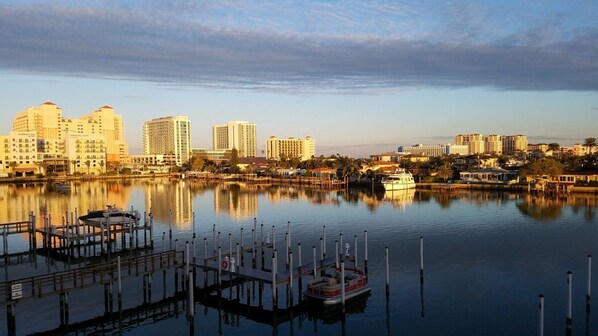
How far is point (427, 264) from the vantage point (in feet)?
112

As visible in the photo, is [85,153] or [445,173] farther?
[85,153]

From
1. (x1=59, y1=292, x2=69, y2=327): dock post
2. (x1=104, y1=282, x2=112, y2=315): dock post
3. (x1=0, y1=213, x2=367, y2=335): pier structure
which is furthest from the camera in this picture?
(x1=104, y1=282, x2=112, y2=315): dock post

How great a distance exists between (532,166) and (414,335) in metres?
80.3

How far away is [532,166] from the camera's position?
92.1 meters

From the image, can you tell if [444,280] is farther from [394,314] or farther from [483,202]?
[483,202]

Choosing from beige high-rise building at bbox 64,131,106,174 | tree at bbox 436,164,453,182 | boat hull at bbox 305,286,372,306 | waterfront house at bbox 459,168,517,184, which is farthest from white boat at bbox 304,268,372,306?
beige high-rise building at bbox 64,131,106,174

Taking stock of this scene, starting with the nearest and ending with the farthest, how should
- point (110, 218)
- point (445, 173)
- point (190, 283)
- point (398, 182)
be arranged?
point (190, 283) → point (110, 218) → point (398, 182) → point (445, 173)

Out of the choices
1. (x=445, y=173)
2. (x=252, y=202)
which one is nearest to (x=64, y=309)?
(x=252, y=202)

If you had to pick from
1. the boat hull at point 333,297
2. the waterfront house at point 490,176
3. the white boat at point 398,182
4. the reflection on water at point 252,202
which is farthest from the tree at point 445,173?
the boat hull at point 333,297

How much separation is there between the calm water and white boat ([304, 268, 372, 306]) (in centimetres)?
94

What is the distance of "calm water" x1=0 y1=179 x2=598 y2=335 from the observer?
2359 cm

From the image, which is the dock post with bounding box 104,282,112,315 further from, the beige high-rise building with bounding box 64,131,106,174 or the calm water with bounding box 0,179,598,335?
the beige high-rise building with bounding box 64,131,106,174

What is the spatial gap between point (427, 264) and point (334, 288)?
11.2 metres

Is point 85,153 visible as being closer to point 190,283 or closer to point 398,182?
point 398,182
